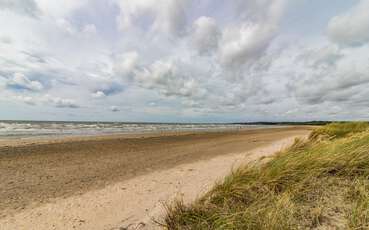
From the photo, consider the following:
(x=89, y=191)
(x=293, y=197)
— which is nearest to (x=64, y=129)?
(x=89, y=191)

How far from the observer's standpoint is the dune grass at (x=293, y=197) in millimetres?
2434

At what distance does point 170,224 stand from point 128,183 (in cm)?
393

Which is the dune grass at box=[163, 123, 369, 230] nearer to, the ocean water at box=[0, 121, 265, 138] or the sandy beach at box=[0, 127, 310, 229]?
the sandy beach at box=[0, 127, 310, 229]

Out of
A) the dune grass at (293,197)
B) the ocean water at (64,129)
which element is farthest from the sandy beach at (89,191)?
the ocean water at (64,129)

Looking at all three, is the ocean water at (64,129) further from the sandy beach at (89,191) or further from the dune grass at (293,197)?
the dune grass at (293,197)

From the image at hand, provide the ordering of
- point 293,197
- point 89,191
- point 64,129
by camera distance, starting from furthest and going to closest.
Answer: point 64,129, point 89,191, point 293,197

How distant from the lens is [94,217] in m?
3.93

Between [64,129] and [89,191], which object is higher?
[64,129]

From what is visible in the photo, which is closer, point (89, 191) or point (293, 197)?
point (293, 197)

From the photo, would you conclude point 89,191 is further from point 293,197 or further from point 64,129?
point 64,129

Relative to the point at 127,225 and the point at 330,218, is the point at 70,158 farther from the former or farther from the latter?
the point at 330,218

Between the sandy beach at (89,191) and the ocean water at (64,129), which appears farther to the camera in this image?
the ocean water at (64,129)

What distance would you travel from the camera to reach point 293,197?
9.82ft

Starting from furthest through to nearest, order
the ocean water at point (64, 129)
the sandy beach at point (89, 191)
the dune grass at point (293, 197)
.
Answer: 1. the ocean water at point (64, 129)
2. the sandy beach at point (89, 191)
3. the dune grass at point (293, 197)
